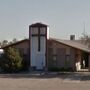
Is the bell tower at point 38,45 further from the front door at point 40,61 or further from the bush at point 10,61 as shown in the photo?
the bush at point 10,61

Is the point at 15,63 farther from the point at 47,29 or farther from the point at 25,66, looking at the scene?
the point at 47,29

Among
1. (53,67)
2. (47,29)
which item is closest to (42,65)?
(53,67)

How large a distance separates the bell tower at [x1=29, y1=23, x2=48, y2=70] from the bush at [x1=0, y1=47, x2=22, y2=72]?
9.90 ft

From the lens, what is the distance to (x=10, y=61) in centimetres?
5353

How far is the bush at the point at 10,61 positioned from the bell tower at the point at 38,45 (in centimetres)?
302

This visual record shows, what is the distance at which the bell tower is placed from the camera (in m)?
56.3

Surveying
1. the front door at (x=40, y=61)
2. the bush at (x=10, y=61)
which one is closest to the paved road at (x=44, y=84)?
the bush at (x=10, y=61)

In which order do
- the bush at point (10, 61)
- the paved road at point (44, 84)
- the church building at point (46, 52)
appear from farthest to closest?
the church building at point (46, 52)
the bush at point (10, 61)
the paved road at point (44, 84)

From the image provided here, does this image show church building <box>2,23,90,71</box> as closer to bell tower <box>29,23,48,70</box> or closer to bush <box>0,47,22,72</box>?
bell tower <box>29,23,48,70</box>

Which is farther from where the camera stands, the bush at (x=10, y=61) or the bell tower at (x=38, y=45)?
the bell tower at (x=38, y=45)

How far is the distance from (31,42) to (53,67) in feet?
15.7

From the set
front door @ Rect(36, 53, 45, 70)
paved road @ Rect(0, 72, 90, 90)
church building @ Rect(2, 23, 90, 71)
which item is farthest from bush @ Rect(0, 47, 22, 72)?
paved road @ Rect(0, 72, 90, 90)

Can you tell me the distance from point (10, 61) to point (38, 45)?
5446 mm

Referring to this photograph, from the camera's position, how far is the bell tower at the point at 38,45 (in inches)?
2218
